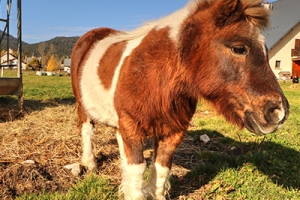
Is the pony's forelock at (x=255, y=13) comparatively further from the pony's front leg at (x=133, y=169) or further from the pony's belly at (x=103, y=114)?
the pony's belly at (x=103, y=114)

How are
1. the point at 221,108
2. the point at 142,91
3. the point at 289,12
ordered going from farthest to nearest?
the point at 289,12 → the point at 142,91 → the point at 221,108

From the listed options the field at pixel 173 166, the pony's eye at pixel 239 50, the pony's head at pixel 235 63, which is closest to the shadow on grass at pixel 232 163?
the field at pixel 173 166

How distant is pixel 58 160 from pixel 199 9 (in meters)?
2.83

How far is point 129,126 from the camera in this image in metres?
2.66

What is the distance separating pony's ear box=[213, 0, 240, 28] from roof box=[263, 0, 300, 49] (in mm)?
33129

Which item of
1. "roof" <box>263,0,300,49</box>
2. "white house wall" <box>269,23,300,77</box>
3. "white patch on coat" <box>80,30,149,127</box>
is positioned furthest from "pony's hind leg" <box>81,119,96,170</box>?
"white house wall" <box>269,23,300,77</box>

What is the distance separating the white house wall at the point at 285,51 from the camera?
1381 inches

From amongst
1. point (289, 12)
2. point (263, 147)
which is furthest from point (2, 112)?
point (289, 12)

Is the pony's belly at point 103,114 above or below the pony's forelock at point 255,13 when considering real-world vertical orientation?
below

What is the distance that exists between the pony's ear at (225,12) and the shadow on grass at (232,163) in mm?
2042

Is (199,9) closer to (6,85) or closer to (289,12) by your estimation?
(6,85)

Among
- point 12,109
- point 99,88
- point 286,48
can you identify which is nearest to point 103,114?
point 99,88

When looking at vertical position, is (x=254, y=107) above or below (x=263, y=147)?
above

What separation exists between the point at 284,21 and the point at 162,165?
1568 inches
